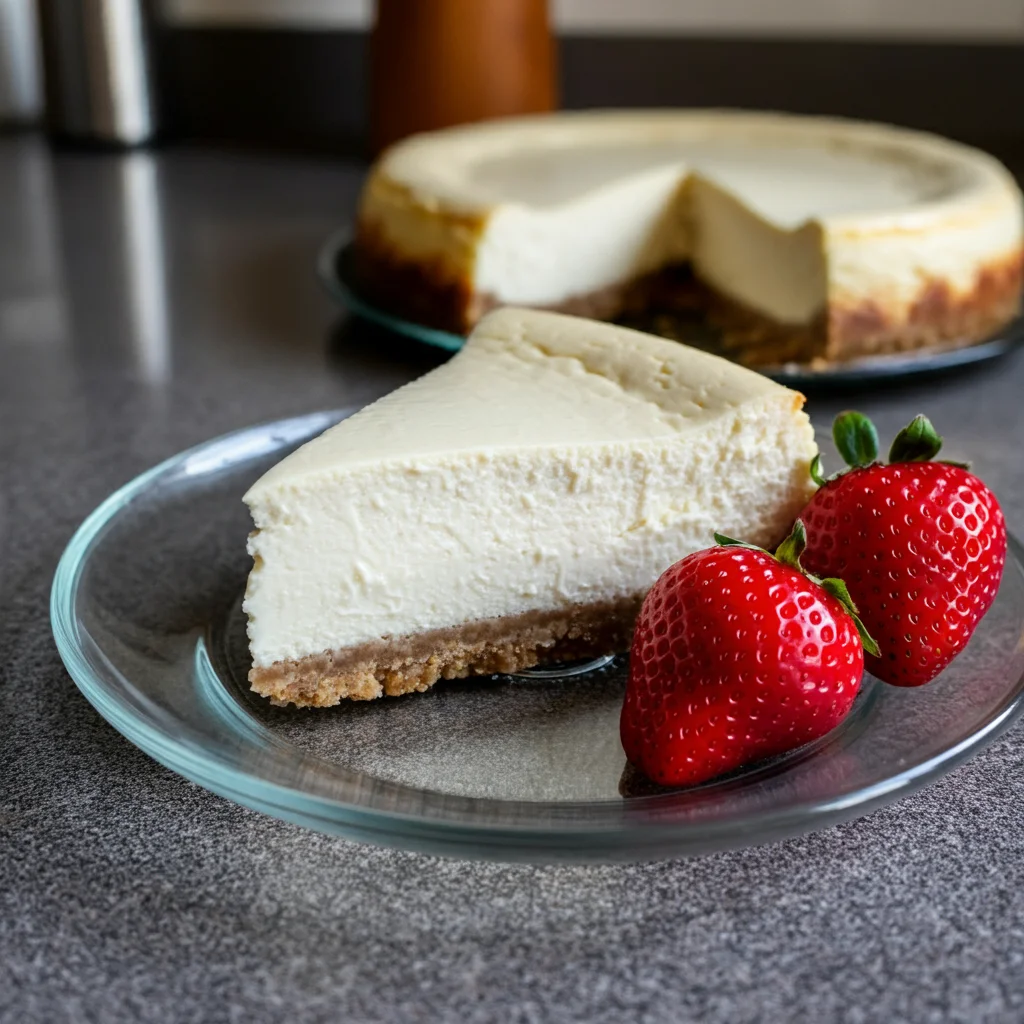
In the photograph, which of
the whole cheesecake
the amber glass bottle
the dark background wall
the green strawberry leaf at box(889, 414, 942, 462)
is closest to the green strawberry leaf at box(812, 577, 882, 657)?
the green strawberry leaf at box(889, 414, 942, 462)

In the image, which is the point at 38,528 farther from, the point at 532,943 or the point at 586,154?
the point at 586,154

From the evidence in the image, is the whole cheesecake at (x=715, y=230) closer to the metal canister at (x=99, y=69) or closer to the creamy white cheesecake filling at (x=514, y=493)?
the creamy white cheesecake filling at (x=514, y=493)

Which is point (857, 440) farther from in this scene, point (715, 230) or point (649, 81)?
point (649, 81)

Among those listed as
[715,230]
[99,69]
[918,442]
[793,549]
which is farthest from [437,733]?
[99,69]

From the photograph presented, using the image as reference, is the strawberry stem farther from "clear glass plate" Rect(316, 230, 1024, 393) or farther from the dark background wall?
the dark background wall

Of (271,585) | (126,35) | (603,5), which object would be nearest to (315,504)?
(271,585)
